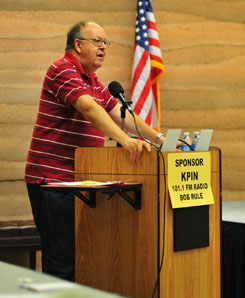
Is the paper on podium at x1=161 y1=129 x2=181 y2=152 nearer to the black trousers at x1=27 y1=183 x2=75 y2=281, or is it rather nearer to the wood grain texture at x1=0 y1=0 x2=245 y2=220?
the black trousers at x1=27 y1=183 x2=75 y2=281

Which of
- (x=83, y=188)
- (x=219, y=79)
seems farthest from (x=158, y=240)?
(x=219, y=79)

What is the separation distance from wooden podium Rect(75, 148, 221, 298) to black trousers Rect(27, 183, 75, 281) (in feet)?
0.48

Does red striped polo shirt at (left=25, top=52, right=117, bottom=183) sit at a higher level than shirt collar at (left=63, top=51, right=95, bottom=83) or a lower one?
lower

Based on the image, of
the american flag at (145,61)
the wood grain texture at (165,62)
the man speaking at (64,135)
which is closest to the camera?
the man speaking at (64,135)

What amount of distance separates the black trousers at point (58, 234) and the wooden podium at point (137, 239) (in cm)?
15

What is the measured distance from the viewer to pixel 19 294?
0.84 metres

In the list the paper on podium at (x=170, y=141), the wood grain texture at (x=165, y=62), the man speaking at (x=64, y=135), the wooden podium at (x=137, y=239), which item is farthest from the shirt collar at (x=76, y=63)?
the wood grain texture at (x=165, y=62)

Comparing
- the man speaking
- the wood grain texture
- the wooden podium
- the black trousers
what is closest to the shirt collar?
the man speaking

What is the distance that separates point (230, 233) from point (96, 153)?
88cm

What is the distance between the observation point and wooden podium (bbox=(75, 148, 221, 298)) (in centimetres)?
213

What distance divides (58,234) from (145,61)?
2.12 meters

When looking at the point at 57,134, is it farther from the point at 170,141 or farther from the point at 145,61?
the point at 145,61

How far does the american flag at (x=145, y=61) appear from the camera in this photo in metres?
4.28

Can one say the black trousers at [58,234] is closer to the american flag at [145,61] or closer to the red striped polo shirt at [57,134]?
the red striped polo shirt at [57,134]
